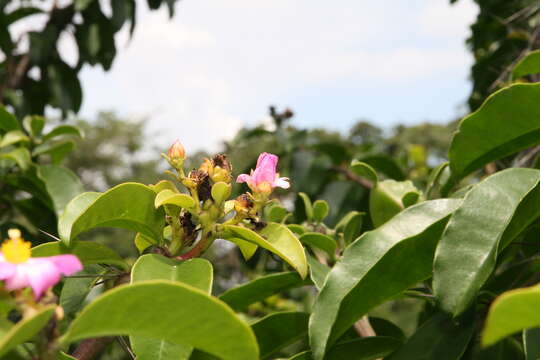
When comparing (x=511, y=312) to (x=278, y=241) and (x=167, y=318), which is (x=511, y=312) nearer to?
(x=167, y=318)

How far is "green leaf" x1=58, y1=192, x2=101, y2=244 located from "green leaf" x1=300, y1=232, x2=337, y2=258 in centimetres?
34

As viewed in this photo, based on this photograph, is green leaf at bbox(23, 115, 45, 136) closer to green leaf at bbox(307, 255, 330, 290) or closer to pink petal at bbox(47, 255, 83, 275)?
green leaf at bbox(307, 255, 330, 290)

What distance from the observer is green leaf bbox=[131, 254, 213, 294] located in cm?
65

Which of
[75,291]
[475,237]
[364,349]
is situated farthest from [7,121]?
[475,237]

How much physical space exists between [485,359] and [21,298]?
2.28ft

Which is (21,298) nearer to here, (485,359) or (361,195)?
(485,359)

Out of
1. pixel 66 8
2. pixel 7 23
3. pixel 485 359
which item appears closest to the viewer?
pixel 485 359

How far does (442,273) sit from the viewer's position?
27.6 inches

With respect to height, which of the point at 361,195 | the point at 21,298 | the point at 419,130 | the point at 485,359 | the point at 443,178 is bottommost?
the point at 419,130

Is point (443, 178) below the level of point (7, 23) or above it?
below

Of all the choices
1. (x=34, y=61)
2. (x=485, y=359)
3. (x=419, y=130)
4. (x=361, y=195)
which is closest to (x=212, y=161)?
(x=485, y=359)

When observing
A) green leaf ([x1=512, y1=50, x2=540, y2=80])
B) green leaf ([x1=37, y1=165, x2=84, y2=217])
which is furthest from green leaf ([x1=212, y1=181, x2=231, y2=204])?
green leaf ([x1=37, y1=165, x2=84, y2=217])

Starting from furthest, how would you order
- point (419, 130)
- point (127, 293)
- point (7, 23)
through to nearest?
point (419, 130) < point (7, 23) < point (127, 293)

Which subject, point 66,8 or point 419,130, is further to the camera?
point 419,130
